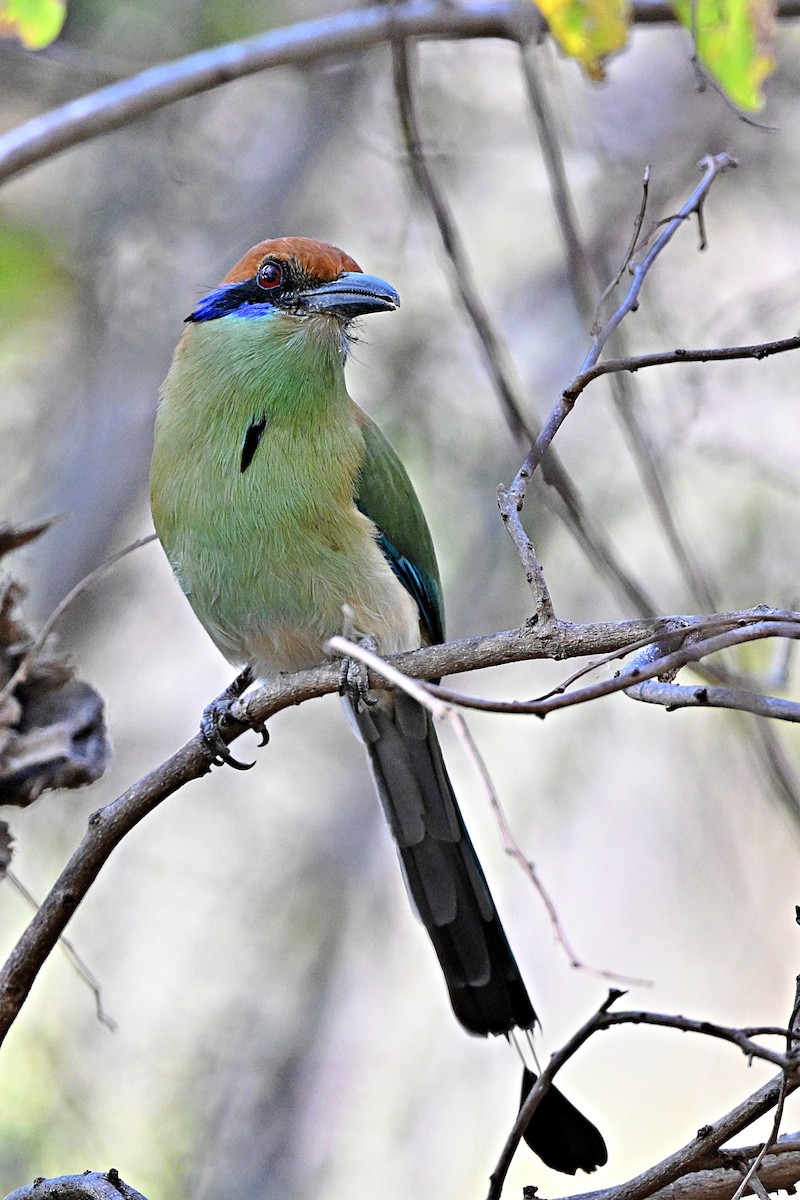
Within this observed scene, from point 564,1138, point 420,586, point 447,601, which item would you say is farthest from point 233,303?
point 447,601

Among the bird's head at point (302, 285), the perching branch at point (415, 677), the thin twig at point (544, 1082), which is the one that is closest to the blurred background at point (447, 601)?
the bird's head at point (302, 285)

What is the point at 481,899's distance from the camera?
10.8 ft

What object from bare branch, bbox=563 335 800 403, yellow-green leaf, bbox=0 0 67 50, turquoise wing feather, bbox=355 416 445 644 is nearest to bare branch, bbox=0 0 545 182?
yellow-green leaf, bbox=0 0 67 50

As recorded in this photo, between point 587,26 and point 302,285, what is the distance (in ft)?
2.92

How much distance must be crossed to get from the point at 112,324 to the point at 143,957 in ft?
8.15

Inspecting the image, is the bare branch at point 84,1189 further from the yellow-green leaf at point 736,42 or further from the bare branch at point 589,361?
the yellow-green leaf at point 736,42

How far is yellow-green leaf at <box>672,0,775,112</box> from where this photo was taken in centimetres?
283

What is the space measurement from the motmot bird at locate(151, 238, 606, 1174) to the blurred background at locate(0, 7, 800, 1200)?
1650mm

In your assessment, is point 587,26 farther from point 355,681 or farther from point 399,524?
point 355,681

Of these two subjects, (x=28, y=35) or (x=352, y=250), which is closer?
(x=28, y=35)

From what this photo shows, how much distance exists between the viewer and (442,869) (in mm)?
3344

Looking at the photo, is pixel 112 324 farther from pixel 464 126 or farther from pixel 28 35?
pixel 28 35

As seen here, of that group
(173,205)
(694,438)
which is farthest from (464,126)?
(694,438)

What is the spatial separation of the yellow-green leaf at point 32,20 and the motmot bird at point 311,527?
0.69 m
